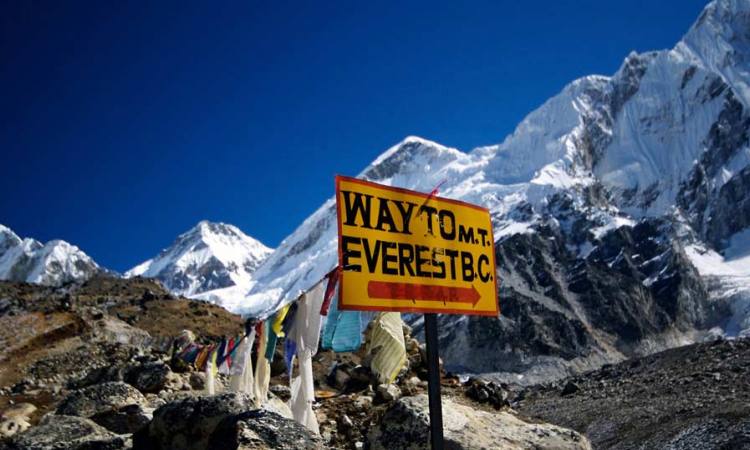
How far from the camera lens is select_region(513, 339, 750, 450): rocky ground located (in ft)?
65.8

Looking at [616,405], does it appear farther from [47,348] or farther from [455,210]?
[455,210]

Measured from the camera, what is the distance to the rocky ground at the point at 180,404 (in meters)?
7.84

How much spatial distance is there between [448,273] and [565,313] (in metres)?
165

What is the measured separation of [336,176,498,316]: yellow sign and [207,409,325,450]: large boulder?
6.36 ft

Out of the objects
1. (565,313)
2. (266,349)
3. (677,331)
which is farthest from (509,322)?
(266,349)

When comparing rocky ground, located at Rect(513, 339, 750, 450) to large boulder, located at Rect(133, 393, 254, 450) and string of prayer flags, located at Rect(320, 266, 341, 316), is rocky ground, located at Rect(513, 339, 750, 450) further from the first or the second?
large boulder, located at Rect(133, 393, 254, 450)

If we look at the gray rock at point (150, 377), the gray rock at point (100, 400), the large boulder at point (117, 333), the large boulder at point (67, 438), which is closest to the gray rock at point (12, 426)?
the gray rock at point (100, 400)

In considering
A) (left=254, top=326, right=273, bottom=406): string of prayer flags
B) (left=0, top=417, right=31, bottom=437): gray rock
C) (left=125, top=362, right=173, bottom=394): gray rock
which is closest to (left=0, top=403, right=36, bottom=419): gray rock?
(left=0, top=417, right=31, bottom=437): gray rock

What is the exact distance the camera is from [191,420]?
7.90 meters

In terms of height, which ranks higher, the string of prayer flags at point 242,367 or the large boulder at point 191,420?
the string of prayer flags at point 242,367

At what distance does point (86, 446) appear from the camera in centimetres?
867

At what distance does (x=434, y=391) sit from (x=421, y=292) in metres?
0.87

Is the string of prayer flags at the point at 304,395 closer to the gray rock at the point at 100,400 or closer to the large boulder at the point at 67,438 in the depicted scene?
the large boulder at the point at 67,438

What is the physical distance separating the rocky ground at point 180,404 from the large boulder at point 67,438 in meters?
0.02
